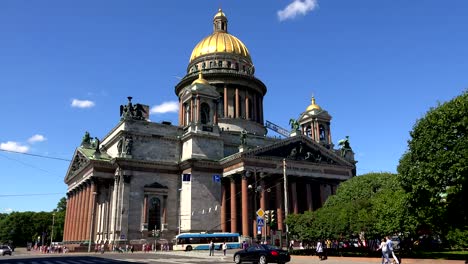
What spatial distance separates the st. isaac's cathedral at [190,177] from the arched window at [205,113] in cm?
16

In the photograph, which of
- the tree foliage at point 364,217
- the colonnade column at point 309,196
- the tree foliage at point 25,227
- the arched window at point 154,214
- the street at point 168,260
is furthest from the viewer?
the tree foliage at point 25,227

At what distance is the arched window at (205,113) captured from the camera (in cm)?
6738

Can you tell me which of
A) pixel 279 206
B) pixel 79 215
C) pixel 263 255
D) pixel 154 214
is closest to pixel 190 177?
pixel 154 214

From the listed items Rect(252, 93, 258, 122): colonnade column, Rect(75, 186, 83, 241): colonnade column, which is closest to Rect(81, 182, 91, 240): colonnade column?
Rect(75, 186, 83, 241): colonnade column

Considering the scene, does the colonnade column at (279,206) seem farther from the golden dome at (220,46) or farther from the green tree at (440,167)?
the golden dome at (220,46)

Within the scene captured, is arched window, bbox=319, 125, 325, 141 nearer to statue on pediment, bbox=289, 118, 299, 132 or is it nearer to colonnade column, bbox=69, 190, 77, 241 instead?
statue on pediment, bbox=289, 118, 299, 132

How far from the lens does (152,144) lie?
208 feet

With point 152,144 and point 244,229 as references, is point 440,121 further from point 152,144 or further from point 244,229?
point 152,144

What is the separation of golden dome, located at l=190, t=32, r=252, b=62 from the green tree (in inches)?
2154

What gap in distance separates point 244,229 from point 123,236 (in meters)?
16.4

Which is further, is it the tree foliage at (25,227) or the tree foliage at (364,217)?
the tree foliage at (25,227)

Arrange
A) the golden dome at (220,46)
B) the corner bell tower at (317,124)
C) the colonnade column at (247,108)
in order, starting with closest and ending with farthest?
the corner bell tower at (317,124), the colonnade column at (247,108), the golden dome at (220,46)

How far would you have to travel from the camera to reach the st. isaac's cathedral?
5944 centimetres

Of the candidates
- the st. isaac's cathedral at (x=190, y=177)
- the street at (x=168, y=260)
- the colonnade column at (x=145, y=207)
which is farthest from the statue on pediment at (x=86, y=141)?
the street at (x=168, y=260)
